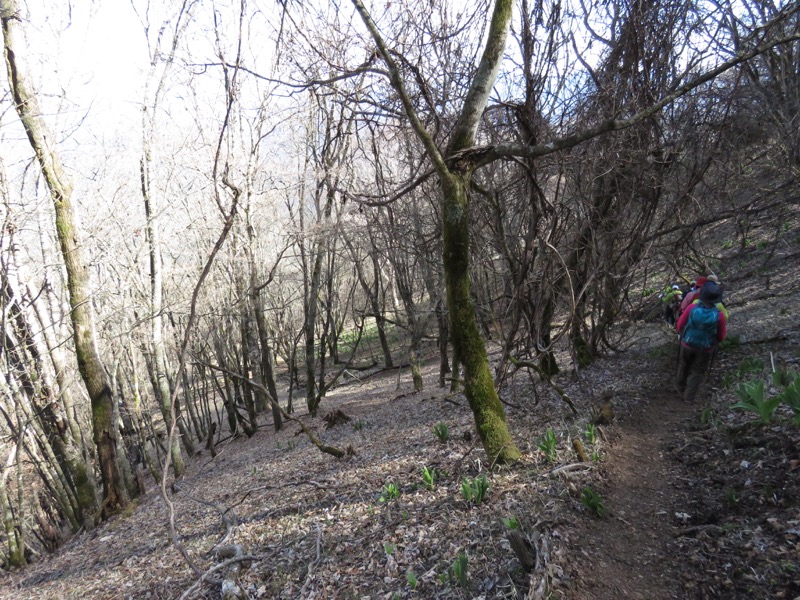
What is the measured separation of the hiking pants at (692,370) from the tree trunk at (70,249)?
25.7 feet

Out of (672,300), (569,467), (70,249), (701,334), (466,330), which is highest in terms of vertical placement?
(70,249)

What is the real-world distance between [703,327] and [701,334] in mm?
89

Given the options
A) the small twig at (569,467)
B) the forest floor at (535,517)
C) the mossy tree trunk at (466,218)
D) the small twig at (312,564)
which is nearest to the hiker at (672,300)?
the forest floor at (535,517)

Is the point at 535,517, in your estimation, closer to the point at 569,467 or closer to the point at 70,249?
the point at 569,467

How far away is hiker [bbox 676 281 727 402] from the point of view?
5.62 metres

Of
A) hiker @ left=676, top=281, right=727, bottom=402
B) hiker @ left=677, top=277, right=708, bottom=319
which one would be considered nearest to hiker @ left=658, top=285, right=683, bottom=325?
hiker @ left=677, top=277, right=708, bottom=319

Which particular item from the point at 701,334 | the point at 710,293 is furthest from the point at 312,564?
the point at 710,293

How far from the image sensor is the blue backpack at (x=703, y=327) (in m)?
5.64

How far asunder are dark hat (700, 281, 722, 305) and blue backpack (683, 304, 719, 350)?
9 cm

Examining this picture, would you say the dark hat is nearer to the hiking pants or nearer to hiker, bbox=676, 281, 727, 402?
hiker, bbox=676, 281, 727, 402

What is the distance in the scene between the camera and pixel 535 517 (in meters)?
3.51

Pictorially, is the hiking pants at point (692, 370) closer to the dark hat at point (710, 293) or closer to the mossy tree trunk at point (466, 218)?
the dark hat at point (710, 293)

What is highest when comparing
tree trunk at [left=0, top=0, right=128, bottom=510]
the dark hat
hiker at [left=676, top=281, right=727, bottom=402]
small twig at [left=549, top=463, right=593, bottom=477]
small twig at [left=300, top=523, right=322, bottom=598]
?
tree trunk at [left=0, top=0, right=128, bottom=510]

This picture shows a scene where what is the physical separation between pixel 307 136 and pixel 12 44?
240 inches
